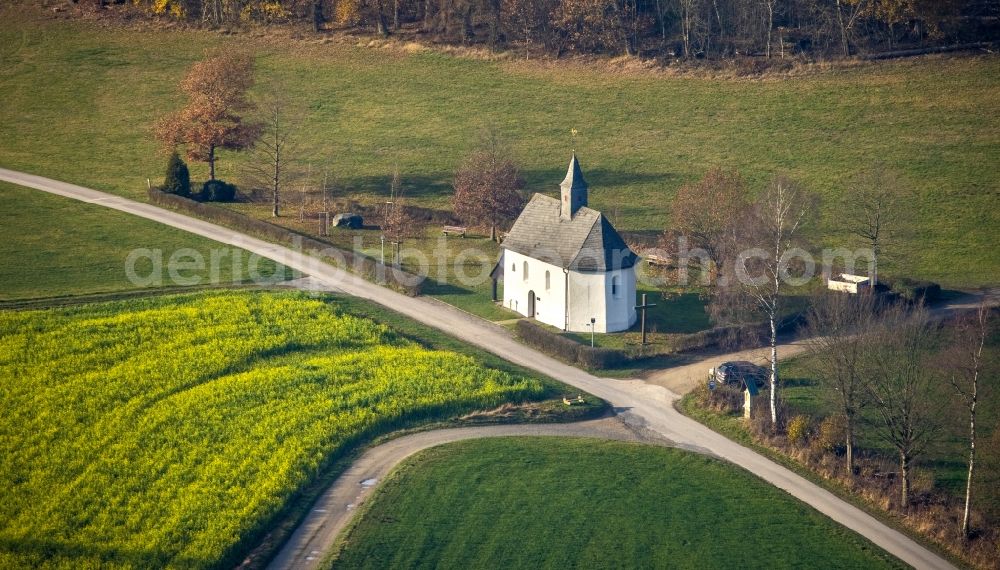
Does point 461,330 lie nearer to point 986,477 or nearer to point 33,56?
point 986,477

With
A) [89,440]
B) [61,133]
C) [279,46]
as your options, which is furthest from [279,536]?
[279,46]

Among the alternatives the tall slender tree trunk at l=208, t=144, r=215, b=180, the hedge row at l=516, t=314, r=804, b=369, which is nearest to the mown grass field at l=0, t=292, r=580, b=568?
the hedge row at l=516, t=314, r=804, b=369

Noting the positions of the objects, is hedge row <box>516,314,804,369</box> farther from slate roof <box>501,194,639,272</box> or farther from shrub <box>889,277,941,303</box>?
shrub <box>889,277,941,303</box>

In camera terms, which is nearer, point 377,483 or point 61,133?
point 377,483

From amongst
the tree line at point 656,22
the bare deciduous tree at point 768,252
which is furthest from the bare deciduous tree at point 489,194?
the tree line at point 656,22

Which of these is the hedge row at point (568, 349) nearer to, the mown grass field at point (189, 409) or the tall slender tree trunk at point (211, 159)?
the mown grass field at point (189, 409)

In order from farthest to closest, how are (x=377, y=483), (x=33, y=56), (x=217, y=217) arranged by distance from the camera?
(x=33, y=56), (x=217, y=217), (x=377, y=483)
